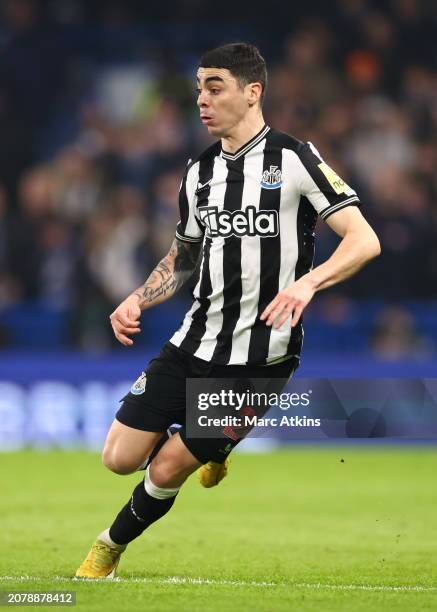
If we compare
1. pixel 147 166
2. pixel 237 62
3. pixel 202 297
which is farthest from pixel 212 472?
pixel 147 166

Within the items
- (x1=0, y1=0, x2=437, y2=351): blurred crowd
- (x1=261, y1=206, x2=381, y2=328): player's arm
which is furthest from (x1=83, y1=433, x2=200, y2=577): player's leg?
(x1=0, y1=0, x2=437, y2=351): blurred crowd

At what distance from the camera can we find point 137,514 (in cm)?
588

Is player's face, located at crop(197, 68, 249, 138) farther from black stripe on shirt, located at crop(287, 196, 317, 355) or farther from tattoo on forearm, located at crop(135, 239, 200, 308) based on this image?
tattoo on forearm, located at crop(135, 239, 200, 308)

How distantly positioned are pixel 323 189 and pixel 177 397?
1.06 metres

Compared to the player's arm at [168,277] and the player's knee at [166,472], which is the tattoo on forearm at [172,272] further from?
the player's knee at [166,472]

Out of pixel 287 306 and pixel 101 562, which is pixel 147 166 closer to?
pixel 101 562

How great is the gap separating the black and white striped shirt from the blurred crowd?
7088mm

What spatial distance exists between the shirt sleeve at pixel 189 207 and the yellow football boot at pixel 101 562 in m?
1.38

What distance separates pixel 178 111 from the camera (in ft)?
47.7

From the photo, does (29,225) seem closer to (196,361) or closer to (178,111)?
(178,111)

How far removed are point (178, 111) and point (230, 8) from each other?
270 centimetres

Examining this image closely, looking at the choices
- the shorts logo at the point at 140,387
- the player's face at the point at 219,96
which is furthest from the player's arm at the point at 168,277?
the player's face at the point at 219,96

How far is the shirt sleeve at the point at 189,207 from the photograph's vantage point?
19.3 feet

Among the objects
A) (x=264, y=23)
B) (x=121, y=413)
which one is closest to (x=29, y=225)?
(x=264, y=23)
